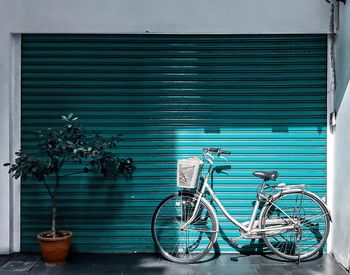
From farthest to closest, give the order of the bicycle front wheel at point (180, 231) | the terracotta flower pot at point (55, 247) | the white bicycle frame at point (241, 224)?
the bicycle front wheel at point (180, 231) < the white bicycle frame at point (241, 224) < the terracotta flower pot at point (55, 247)

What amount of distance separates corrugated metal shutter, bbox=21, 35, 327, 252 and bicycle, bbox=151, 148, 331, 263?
0.70 feet

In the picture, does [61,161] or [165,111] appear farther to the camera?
[165,111]

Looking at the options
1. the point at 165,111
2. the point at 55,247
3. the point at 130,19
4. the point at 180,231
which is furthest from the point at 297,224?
the point at 130,19

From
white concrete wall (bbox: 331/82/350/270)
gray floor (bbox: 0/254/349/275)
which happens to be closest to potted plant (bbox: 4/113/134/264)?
gray floor (bbox: 0/254/349/275)

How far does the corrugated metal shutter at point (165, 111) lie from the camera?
4.88m

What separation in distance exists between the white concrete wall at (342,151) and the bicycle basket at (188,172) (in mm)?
1526

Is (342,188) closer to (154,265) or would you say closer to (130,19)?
(154,265)

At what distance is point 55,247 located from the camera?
174 inches

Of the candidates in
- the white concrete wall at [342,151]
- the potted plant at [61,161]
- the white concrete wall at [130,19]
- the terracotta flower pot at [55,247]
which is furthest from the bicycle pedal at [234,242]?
the white concrete wall at [130,19]

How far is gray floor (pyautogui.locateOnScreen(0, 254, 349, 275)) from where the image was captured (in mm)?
4297

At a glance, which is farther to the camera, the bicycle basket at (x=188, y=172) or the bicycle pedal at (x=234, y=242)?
the bicycle pedal at (x=234, y=242)

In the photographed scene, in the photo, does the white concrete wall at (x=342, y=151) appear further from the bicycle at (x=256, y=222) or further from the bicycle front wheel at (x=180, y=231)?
the bicycle front wheel at (x=180, y=231)

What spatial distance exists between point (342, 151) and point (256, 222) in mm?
1198

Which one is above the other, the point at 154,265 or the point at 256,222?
the point at 256,222
